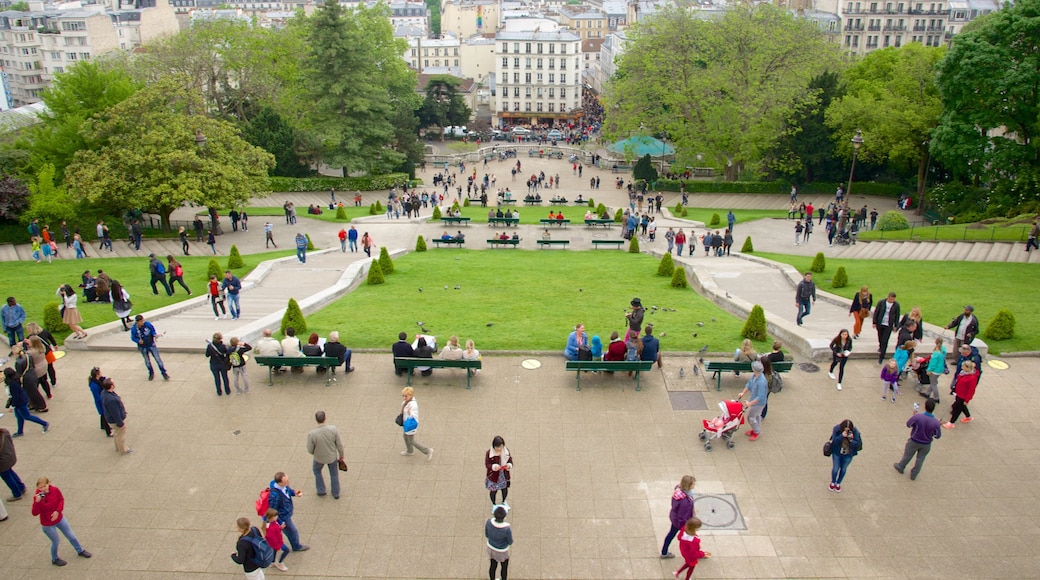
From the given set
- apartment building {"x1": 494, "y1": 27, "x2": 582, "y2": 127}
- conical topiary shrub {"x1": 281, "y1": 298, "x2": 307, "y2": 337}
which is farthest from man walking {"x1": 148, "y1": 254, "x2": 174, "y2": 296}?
apartment building {"x1": 494, "y1": 27, "x2": 582, "y2": 127}

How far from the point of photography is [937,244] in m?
31.5

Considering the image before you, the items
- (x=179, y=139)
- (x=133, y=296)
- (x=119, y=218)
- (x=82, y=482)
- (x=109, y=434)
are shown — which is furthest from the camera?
(x=119, y=218)

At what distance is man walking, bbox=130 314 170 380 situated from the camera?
14375mm

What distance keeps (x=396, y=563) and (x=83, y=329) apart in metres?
12.5

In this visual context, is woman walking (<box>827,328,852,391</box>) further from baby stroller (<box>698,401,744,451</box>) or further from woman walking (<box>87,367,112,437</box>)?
woman walking (<box>87,367,112,437</box>)

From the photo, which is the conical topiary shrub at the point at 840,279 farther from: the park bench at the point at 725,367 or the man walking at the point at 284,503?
the man walking at the point at 284,503

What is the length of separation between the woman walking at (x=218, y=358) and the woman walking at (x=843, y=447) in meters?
11.1

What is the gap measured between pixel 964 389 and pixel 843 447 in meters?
3.76

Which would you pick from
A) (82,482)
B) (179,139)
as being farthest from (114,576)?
(179,139)

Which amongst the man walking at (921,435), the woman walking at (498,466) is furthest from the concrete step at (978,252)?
the woman walking at (498,466)

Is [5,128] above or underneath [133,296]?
above

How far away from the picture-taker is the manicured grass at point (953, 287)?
1819 centimetres

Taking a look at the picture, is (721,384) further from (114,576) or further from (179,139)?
(179,139)

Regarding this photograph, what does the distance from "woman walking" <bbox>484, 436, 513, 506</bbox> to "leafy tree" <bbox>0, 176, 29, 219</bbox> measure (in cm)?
3499
